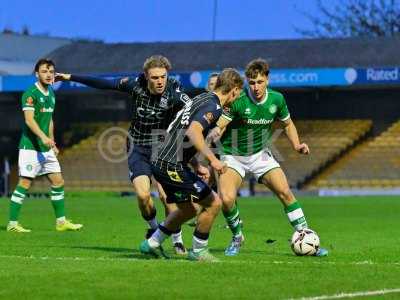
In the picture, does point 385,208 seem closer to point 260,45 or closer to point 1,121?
point 260,45

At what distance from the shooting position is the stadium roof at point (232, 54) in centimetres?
4794

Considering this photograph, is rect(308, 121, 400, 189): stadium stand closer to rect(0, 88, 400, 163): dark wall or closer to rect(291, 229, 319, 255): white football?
rect(0, 88, 400, 163): dark wall

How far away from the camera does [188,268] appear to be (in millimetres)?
10680

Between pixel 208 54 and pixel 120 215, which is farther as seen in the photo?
pixel 208 54

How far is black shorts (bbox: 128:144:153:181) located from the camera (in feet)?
41.7

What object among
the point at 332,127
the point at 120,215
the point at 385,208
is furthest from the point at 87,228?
the point at 332,127

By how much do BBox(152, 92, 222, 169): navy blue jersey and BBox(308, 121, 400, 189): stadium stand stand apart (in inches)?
1296

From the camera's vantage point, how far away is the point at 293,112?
163ft

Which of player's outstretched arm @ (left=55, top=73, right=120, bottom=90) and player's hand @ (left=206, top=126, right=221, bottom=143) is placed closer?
player's hand @ (left=206, top=126, right=221, bottom=143)

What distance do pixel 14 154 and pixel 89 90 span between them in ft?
16.0

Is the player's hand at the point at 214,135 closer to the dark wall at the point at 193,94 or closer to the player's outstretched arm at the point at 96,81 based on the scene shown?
the player's outstretched arm at the point at 96,81

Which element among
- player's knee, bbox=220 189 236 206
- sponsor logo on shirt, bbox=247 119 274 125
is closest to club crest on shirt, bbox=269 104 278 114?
sponsor logo on shirt, bbox=247 119 274 125

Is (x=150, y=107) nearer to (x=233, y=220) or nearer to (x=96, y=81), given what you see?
(x=96, y=81)

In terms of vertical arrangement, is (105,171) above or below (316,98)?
below
